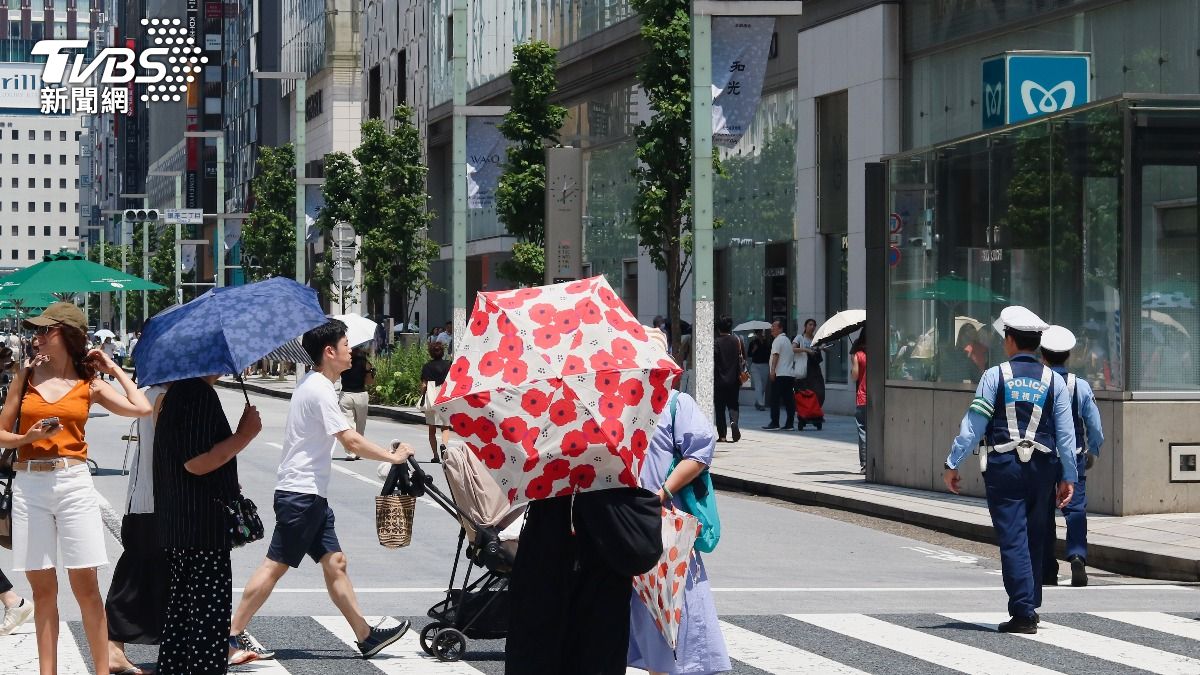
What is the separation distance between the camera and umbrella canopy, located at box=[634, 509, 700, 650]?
23.6 ft

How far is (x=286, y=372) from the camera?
224 feet

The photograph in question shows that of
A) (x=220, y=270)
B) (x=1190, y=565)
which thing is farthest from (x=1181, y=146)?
(x=220, y=270)

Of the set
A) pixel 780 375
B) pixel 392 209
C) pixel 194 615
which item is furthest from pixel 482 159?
pixel 194 615

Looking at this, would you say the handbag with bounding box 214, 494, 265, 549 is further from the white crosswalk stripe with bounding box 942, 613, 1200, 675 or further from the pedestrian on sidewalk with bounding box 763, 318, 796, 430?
the pedestrian on sidewalk with bounding box 763, 318, 796, 430

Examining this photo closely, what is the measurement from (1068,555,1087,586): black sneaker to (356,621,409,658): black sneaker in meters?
5.46

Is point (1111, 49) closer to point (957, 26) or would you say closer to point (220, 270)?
point (957, 26)

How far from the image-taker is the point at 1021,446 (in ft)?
36.4

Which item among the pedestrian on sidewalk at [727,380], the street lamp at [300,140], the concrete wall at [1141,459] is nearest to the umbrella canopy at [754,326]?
the pedestrian on sidewalk at [727,380]

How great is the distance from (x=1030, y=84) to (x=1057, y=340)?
828 cm

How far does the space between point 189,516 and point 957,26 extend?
26026 millimetres

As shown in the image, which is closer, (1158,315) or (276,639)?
(276,639)

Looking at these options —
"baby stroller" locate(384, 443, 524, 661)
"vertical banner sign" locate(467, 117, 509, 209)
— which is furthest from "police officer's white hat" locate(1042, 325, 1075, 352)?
"vertical banner sign" locate(467, 117, 509, 209)

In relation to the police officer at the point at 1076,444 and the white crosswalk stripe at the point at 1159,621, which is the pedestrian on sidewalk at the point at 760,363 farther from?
the white crosswalk stripe at the point at 1159,621

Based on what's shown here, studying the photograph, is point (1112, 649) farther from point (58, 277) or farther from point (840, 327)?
point (58, 277)
